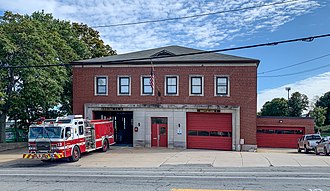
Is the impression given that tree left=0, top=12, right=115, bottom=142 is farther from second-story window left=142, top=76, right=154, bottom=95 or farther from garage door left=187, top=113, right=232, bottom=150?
garage door left=187, top=113, right=232, bottom=150

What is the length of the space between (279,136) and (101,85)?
19186 mm

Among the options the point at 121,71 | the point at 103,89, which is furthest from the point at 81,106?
the point at 121,71

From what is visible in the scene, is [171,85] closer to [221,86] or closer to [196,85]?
[196,85]

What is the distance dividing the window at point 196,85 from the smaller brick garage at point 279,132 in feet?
31.5

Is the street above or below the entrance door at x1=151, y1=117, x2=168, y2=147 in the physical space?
below

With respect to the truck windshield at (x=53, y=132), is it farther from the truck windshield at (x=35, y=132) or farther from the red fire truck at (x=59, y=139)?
the truck windshield at (x=35, y=132)

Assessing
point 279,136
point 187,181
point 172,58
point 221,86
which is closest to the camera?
point 187,181

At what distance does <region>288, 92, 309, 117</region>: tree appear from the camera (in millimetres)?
79125

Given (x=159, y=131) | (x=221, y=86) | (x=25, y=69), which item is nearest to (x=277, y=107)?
(x=221, y=86)

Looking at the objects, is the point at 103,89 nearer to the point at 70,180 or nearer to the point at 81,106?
the point at 81,106

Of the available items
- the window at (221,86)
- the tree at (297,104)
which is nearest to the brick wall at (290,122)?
the window at (221,86)

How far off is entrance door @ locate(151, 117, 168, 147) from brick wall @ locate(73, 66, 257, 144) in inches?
63.9

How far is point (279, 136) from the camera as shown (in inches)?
1375

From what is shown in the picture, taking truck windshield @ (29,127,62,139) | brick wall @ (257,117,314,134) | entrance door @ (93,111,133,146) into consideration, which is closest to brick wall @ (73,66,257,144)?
entrance door @ (93,111,133,146)
